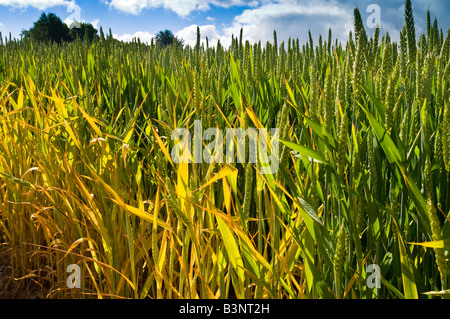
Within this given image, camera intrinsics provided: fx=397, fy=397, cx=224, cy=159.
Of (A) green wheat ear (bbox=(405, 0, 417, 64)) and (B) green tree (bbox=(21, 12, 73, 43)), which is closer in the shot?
(A) green wheat ear (bbox=(405, 0, 417, 64))

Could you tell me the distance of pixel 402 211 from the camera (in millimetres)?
726

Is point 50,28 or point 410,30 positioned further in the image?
point 50,28

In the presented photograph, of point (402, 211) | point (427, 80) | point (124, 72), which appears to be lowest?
point (402, 211)

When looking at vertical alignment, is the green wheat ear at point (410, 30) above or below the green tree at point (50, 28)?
below

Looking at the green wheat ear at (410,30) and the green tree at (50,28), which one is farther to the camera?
the green tree at (50,28)

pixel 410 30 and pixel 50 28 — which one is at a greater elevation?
pixel 50 28

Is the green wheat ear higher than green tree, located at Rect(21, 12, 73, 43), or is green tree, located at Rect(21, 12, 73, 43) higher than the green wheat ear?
green tree, located at Rect(21, 12, 73, 43)

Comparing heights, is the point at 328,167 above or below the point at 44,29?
below

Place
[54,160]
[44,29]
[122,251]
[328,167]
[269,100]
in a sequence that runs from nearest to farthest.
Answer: [328,167] → [122,251] → [54,160] → [269,100] → [44,29]
